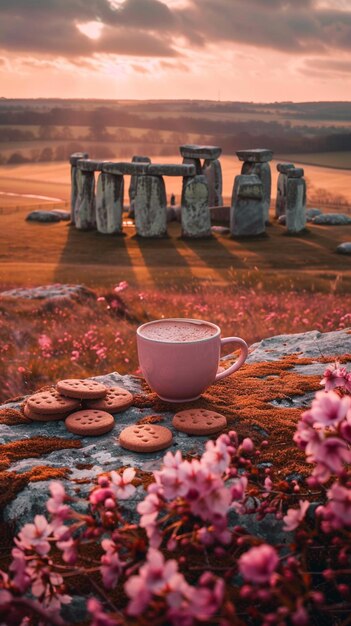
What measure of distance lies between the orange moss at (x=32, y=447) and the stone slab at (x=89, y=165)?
23.0 meters

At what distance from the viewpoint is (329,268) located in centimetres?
1988

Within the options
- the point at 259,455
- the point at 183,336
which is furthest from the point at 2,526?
the point at 183,336

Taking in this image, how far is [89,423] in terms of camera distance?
10.3 ft

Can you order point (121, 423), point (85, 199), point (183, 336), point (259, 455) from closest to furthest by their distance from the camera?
point (259, 455), point (121, 423), point (183, 336), point (85, 199)

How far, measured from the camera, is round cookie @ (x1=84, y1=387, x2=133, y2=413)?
10.9 feet

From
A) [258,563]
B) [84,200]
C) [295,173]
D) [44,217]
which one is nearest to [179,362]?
[258,563]

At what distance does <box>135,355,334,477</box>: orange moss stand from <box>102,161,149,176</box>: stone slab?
2049 centimetres

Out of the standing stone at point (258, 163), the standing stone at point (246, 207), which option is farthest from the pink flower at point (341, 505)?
the standing stone at point (258, 163)

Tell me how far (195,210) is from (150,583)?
77.3 feet

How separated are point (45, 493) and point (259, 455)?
0.86 m

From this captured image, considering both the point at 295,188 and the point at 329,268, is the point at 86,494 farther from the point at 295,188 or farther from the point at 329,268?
the point at 295,188

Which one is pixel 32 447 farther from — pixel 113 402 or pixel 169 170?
pixel 169 170

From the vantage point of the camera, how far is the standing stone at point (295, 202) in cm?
2584

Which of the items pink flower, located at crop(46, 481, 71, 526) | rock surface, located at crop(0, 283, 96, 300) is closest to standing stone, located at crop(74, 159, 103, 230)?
rock surface, located at crop(0, 283, 96, 300)
